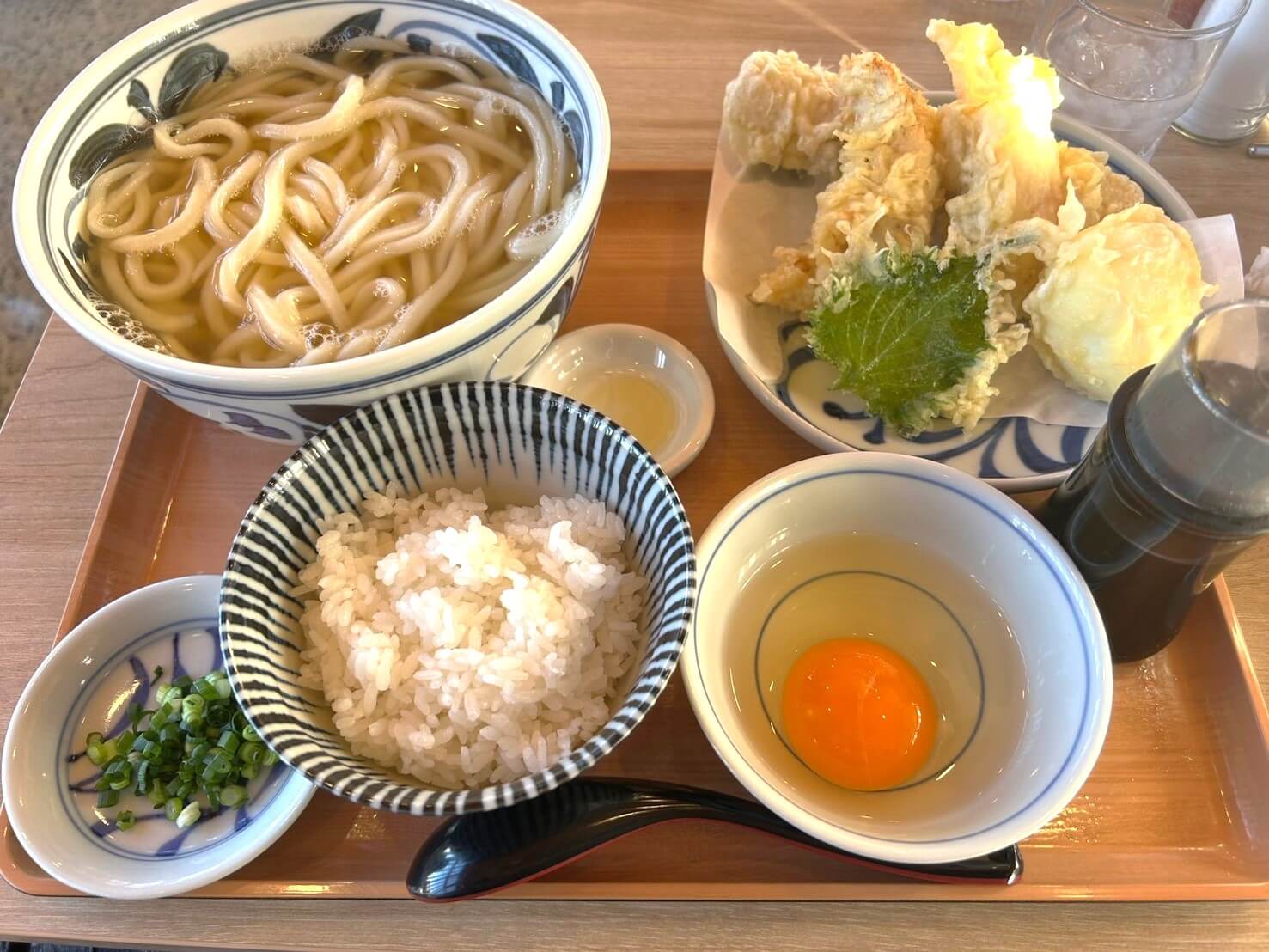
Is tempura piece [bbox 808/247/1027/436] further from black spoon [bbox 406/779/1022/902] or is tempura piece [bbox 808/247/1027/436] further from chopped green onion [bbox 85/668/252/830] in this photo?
chopped green onion [bbox 85/668/252/830]

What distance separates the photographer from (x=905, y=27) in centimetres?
200

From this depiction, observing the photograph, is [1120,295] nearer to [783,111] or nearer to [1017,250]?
[1017,250]

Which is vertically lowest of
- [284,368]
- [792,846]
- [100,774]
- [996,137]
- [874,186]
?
[100,774]

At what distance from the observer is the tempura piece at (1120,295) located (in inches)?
50.2

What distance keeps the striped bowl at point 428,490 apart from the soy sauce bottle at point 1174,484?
56 centimetres

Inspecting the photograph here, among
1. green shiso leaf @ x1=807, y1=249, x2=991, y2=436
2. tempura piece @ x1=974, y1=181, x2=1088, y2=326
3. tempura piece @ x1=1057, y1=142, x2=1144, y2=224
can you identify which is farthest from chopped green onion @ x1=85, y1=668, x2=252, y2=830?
tempura piece @ x1=1057, y1=142, x2=1144, y2=224

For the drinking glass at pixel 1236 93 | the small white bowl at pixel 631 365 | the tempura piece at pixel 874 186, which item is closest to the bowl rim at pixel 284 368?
the small white bowl at pixel 631 365

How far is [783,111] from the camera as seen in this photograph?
1554 millimetres

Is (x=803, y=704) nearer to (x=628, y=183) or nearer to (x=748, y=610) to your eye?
(x=748, y=610)

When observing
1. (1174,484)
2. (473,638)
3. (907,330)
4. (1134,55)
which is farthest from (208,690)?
(1134,55)

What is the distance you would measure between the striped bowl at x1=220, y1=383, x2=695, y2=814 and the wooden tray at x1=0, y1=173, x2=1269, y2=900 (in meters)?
0.19

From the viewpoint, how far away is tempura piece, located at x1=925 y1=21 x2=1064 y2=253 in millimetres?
1384

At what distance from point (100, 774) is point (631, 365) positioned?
98 cm

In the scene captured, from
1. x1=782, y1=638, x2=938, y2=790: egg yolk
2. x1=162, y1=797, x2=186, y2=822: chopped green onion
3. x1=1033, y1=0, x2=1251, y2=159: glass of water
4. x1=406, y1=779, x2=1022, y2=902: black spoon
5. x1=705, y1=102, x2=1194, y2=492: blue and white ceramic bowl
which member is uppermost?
x1=1033, y1=0, x2=1251, y2=159: glass of water
